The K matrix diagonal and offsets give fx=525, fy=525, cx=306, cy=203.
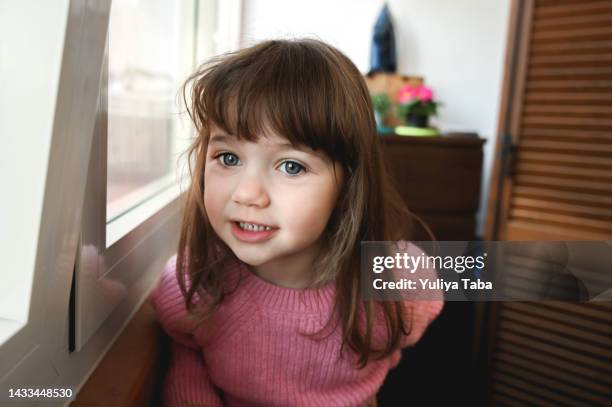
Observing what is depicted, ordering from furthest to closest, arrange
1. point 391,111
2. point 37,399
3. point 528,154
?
point 391,111, point 528,154, point 37,399

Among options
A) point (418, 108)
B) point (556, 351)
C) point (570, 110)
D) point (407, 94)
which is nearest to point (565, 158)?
point (570, 110)

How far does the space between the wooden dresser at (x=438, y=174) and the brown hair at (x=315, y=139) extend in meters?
1.30

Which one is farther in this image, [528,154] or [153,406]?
[528,154]

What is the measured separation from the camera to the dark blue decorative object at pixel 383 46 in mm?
2533

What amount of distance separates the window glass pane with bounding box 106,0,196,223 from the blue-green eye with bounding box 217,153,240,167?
14cm

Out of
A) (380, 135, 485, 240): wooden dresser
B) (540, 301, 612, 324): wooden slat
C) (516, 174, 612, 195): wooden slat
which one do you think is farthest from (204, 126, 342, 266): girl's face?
(516, 174, 612, 195): wooden slat

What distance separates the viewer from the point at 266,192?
1.87 ft

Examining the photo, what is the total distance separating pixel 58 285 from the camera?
1.56 feet

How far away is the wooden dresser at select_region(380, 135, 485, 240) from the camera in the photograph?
202 centimetres

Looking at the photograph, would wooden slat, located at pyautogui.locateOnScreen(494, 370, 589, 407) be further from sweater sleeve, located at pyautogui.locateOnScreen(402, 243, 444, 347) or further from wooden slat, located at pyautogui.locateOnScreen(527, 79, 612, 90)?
wooden slat, located at pyautogui.locateOnScreen(527, 79, 612, 90)

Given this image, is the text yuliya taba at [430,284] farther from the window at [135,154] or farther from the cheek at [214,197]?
the window at [135,154]

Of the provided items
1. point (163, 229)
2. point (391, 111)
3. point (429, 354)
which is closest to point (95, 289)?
point (163, 229)

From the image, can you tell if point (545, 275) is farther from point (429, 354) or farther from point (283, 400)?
point (429, 354)

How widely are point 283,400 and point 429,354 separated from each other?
2.22 feet
